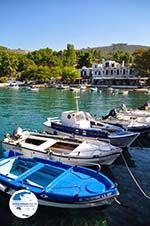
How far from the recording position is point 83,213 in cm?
1430

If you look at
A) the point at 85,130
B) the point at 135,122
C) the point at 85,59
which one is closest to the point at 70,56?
the point at 85,59

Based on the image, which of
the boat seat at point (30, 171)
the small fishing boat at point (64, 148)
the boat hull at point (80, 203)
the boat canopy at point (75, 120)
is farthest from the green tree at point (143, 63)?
the boat hull at point (80, 203)

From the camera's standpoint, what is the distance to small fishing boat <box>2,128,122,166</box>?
19703mm

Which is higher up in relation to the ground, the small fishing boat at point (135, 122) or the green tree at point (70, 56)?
the green tree at point (70, 56)

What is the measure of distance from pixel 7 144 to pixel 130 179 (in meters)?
9.04

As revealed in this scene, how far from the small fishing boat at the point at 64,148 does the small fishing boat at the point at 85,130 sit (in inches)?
109

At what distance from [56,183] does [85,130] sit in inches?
449

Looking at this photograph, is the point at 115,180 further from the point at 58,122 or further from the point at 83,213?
the point at 58,122

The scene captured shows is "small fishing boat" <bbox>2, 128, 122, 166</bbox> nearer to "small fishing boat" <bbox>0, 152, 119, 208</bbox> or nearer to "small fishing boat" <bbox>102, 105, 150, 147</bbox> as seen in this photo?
"small fishing boat" <bbox>0, 152, 119, 208</bbox>

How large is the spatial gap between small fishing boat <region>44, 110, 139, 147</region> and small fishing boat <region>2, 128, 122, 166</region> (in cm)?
276

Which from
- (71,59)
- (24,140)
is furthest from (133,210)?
(71,59)

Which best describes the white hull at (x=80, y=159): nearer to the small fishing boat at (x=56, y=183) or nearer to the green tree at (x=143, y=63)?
the small fishing boat at (x=56, y=183)

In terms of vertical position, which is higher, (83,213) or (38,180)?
(38,180)

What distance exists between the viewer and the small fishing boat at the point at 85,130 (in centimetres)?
2495
